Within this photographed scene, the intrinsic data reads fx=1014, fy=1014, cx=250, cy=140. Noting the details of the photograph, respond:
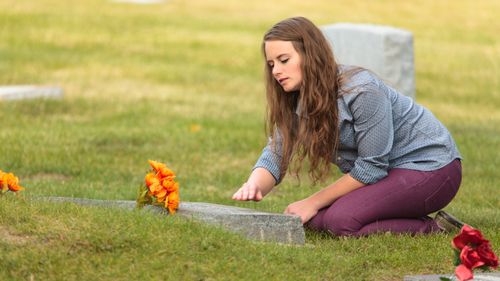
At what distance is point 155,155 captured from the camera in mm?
8945

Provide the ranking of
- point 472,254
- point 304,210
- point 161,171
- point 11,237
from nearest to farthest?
point 472,254, point 11,237, point 161,171, point 304,210

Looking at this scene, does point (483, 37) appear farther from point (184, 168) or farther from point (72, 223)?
point (72, 223)

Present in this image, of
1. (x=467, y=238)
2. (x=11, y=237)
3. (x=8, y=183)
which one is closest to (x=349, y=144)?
(x=467, y=238)

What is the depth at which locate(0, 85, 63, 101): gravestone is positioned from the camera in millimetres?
11133

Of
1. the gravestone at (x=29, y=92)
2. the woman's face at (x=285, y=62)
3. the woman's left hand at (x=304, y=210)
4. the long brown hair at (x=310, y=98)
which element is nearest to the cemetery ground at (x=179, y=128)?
the woman's left hand at (x=304, y=210)

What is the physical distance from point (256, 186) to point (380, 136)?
709 millimetres

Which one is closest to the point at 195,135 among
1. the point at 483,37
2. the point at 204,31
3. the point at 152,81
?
the point at 152,81

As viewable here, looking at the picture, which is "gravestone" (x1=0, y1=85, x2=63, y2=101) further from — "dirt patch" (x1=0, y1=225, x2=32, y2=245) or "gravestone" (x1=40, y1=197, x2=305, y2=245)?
"dirt patch" (x1=0, y1=225, x2=32, y2=245)

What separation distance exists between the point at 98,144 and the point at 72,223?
478cm

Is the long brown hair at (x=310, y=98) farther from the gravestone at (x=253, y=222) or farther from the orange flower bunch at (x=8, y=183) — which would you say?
the orange flower bunch at (x=8, y=183)

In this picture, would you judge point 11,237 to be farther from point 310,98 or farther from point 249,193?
point 310,98

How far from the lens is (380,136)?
17.5 feet

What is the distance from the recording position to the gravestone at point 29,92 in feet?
36.5

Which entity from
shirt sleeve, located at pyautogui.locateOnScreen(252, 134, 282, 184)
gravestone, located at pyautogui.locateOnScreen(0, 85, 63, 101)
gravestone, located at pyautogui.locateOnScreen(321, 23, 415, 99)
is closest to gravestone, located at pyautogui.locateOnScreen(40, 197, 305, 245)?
shirt sleeve, located at pyautogui.locateOnScreen(252, 134, 282, 184)
